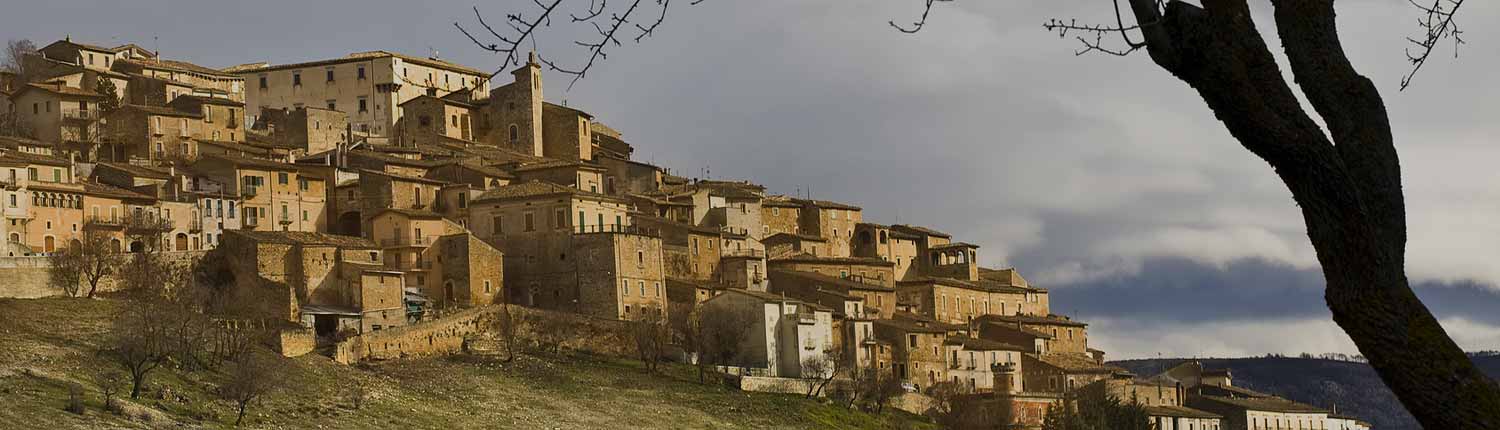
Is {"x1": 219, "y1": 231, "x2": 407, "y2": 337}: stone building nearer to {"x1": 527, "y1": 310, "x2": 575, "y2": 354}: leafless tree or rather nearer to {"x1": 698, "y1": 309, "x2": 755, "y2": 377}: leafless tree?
{"x1": 527, "y1": 310, "x2": 575, "y2": 354}: leafless tree

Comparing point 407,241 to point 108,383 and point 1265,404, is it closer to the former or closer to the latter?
point 108,383

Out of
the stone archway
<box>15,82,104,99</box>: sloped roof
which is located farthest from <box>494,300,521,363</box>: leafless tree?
<box>15,82,104,99</box>: sloped roof

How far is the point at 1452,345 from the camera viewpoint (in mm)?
8133

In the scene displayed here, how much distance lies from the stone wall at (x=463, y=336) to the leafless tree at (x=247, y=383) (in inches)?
287

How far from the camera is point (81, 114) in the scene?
279 ft

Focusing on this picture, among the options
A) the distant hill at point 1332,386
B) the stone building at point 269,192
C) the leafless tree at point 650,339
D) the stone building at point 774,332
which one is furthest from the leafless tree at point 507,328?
the distant hill at point 1332,386

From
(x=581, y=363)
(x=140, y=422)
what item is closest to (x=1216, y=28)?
(x=140, y=422)

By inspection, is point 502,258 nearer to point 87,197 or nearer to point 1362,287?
point 87,197

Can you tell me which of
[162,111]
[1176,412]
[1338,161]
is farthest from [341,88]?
[1338,161]

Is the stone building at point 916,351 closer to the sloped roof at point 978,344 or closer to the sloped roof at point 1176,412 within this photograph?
the sloped roof at point 978,344

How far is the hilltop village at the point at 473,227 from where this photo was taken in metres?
71.5

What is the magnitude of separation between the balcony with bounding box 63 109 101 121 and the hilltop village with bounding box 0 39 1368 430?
3.1 inches

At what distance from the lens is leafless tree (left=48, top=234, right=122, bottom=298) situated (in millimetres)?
64938

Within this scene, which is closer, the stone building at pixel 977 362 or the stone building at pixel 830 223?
the stone building at pixel 977 362
